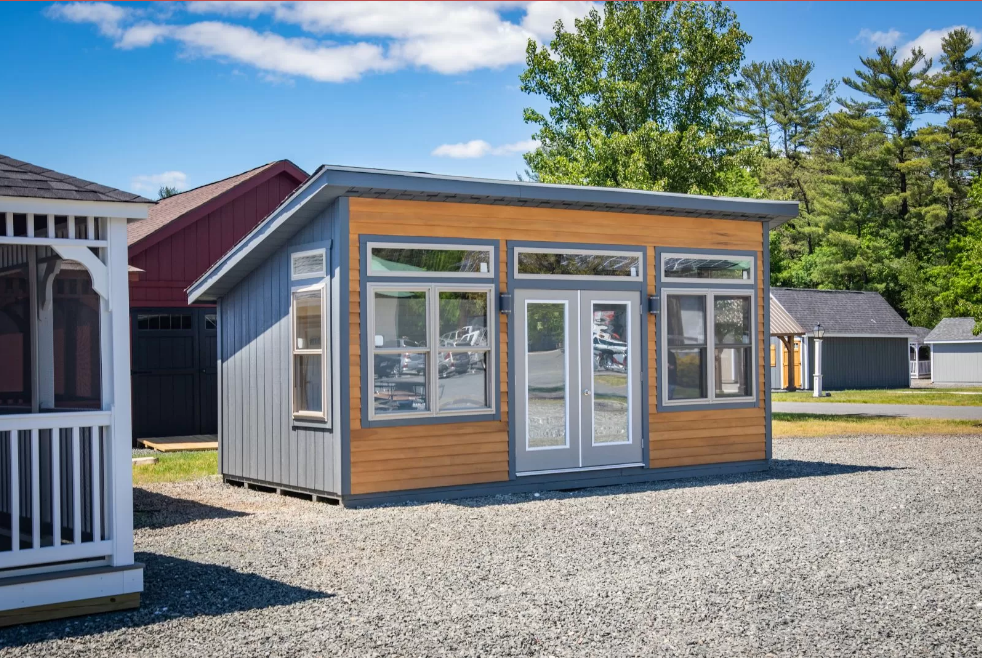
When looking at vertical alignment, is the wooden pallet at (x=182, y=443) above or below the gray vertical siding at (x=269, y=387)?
below

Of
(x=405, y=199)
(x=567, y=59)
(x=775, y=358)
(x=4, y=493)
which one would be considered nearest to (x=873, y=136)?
(x=775, y=358)

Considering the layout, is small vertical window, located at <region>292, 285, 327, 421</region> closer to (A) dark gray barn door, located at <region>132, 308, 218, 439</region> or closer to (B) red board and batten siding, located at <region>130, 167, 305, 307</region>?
(A) dark gray barn door, located at <region>132, 308, 218, 439</region>

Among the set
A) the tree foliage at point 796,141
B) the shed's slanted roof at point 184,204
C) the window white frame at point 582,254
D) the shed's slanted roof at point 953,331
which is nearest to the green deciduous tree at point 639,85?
the tree foliage at point 796,141

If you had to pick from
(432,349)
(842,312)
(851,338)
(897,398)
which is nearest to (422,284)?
(432,349)

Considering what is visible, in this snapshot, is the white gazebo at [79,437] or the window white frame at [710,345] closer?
the white gazebo at [79,437]

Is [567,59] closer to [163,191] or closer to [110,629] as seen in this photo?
[110,629]

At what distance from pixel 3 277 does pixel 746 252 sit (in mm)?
8087

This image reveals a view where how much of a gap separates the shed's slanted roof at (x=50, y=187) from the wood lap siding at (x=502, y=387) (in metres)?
Answer: 3.51

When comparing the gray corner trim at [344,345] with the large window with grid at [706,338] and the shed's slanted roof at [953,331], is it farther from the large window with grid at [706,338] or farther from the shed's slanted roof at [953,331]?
the shed's slanted roof at [953,331]

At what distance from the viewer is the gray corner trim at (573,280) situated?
10.5 metres

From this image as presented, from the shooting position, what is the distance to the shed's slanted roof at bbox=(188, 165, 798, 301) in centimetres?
948

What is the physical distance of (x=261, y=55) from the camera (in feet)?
111

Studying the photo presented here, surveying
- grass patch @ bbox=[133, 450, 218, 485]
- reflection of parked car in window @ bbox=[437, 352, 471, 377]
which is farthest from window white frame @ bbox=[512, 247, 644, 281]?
grass patch @ bbox=[133, 450, 218, 485]

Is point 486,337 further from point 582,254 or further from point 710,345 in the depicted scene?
point 710,345
